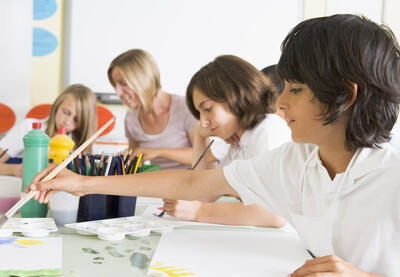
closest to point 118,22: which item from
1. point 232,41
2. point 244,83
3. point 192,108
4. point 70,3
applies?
point 70,3

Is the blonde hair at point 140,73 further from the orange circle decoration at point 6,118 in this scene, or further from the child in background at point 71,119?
the orange circle decoration at point 6,118

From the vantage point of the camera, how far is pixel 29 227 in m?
0.85

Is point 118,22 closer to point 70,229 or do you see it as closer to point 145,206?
point 145,206

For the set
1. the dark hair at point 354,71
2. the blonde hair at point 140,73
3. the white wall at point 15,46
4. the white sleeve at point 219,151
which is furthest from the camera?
the white wall at point 15,46

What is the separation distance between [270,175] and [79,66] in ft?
7.31

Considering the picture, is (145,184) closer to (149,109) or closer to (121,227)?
(121,227)

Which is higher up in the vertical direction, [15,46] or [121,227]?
[15,46]

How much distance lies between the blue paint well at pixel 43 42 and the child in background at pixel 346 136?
7.18 ft

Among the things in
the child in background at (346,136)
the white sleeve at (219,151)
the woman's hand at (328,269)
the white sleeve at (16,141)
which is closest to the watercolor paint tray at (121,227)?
the child in background at (346,136)

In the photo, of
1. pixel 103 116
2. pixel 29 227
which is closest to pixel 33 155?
pixel 29 227

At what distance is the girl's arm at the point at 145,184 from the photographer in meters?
0.91

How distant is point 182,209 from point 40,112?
2.09 meters

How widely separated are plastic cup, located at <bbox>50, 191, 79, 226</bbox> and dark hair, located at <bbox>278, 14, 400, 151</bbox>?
0.55m

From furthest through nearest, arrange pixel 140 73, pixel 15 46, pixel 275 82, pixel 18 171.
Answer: pixel 15 46 < pixel 140 73 < pixel 275 82 < pixel 18 171
